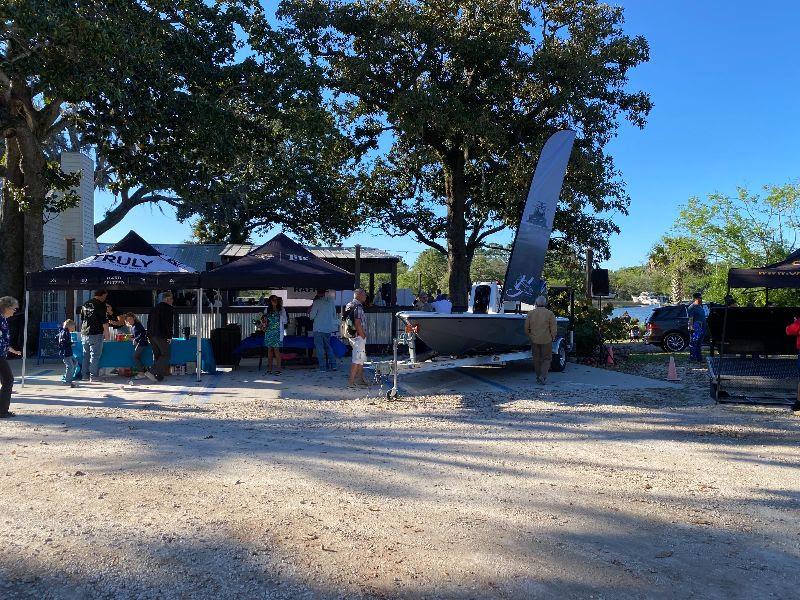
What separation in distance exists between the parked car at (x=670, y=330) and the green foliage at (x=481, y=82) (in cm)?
483

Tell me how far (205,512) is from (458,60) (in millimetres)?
19388

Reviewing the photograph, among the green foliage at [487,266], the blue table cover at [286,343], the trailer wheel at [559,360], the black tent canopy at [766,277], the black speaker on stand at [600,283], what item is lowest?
the trailer wheel at [559,360]

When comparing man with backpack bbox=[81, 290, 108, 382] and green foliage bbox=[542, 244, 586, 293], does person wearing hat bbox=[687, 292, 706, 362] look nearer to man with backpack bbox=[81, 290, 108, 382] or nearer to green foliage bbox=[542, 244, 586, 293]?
green foliage bbox=[542, 244, 586, 293]

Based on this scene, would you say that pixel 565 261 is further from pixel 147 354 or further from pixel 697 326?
pixel 147 354

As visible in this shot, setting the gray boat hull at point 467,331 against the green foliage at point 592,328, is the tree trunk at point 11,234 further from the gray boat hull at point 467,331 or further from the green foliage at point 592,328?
the green foliage at point 592,328

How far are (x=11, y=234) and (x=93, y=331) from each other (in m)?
7.20

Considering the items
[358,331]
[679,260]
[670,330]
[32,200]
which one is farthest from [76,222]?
[679,260]

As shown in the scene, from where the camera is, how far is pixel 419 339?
12.1m

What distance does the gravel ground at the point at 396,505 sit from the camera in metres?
3.95

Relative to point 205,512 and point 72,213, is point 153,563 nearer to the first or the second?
point 205,512

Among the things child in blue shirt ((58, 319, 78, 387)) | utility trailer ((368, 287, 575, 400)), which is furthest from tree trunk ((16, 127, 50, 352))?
utility trailer ((368, 287, 575, 400))

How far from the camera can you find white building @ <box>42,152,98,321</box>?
71.8ft

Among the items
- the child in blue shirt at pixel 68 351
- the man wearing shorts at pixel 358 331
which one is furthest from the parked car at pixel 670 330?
the child in blue shirt at pixel 68 351

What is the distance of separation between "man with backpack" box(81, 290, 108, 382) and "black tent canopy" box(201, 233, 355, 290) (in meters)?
1.79
